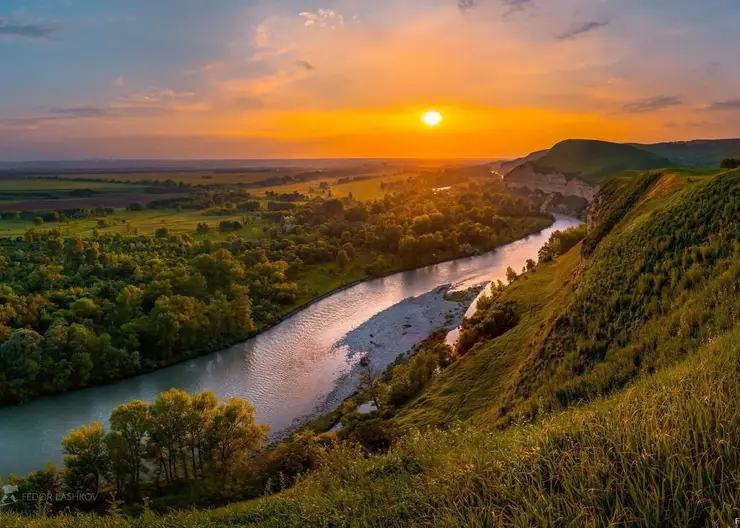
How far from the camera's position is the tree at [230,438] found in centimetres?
3028

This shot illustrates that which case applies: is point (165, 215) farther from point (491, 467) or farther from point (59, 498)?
point (491, 467)

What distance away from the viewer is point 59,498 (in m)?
27.4

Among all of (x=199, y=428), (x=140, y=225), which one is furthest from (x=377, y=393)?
(x=140, y=225)

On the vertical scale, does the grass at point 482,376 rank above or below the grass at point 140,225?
below

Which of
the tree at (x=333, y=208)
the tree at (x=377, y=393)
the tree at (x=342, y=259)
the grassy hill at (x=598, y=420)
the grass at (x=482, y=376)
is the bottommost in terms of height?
the tree at (x=377, y=393)

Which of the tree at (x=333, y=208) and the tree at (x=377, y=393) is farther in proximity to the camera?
the tree at (x=333, y=208)

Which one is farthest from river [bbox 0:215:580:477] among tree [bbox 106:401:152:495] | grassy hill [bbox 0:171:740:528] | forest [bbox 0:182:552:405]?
grassy hill [bbox 0:171:740:528]

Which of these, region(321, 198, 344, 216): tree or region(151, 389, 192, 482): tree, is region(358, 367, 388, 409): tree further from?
region(321, 198, 344, 216): tree

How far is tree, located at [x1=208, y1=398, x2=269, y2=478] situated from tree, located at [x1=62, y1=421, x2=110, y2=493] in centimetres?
676

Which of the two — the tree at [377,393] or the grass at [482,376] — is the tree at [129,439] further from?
the grass at [482,376]

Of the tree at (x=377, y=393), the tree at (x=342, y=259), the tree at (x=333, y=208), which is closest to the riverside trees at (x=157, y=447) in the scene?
the tree at (x=377, y=393)

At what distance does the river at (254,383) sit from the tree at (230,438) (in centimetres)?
735

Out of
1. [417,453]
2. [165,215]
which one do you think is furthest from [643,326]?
[165,215]

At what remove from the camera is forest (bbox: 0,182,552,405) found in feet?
147
